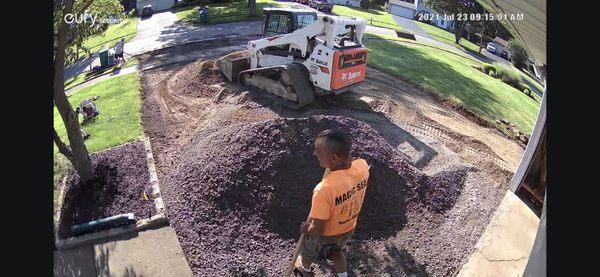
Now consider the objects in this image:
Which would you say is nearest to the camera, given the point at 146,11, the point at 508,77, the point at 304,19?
the point at 304,19

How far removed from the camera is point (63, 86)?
6477mm

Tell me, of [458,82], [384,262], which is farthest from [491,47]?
[384,262]

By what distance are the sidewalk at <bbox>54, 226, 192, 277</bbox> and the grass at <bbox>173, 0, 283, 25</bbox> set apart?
21.7 m

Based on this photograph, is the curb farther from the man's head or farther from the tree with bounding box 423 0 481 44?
the tree with bounding box 423 0 481 44

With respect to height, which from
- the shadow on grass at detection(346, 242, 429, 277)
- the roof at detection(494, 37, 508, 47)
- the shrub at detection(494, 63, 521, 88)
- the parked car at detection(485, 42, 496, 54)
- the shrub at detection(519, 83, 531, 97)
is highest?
the shadow on grass at detection(346, 242, 429, 277)

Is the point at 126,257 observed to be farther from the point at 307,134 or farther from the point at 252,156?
the point at 307,134

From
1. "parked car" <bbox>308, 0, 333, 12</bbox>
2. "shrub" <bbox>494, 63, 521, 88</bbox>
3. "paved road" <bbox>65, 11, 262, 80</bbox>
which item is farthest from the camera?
"parked car" <bbox>308, 0, 333, 12</bbox>

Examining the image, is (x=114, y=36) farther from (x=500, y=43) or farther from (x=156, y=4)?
(x=500, y=43)

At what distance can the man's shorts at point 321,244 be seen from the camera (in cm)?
439

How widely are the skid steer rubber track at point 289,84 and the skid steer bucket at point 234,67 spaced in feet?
3.41

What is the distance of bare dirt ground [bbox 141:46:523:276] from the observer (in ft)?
19.8

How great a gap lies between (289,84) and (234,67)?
7.93 feet

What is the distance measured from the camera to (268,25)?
12.2 m

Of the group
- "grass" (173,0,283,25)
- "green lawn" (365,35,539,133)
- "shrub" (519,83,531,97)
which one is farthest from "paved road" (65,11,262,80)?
"shrub" (519,83,531,97)
